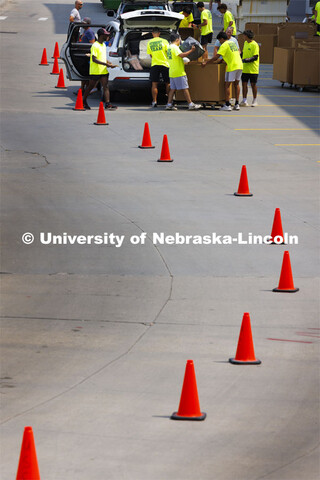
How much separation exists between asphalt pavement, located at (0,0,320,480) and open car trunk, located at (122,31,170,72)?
2.76m

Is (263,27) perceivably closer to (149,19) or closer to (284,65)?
(284,65)

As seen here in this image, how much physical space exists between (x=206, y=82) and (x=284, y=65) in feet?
17.4

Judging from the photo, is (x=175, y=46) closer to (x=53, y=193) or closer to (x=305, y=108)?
(x=305, y=108)

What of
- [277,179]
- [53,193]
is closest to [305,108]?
[277,179]

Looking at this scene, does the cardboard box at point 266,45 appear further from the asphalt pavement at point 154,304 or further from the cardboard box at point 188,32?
the asphalt pavement at point 154,304

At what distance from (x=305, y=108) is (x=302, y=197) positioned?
33.3 feet

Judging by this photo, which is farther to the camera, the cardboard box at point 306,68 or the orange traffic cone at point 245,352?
the cardboard box at point 306,68

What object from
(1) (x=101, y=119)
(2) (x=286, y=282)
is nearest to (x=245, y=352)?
(2) (x=286, y=282)

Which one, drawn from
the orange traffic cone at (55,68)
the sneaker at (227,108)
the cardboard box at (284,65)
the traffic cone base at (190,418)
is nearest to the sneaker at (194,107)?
the sneaker at (227,108)

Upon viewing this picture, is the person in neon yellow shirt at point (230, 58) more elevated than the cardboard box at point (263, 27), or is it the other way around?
the person in neon yellow shirt at point (230, 58)

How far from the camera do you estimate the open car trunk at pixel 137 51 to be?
24750 mm

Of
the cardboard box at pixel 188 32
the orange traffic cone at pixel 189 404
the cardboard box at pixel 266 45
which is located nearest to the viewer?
the orange traffic cone at pixel 189 404

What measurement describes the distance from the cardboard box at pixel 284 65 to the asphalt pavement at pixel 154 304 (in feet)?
21.6

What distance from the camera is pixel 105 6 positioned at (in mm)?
50562
